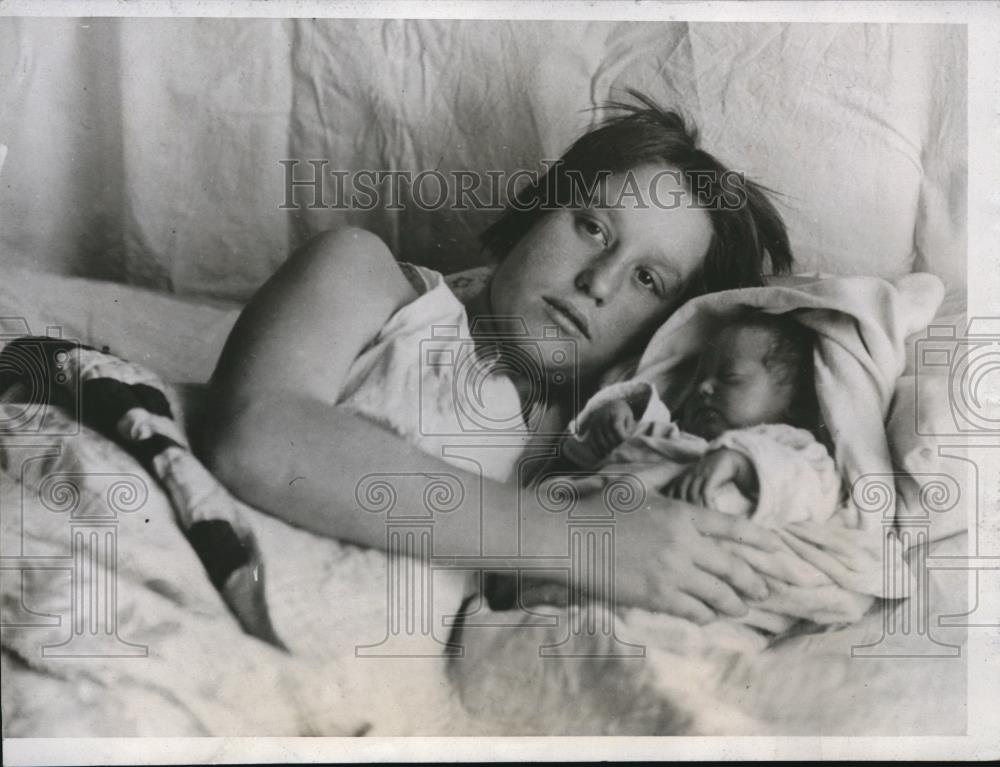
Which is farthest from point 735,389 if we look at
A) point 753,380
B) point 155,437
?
point 155,437

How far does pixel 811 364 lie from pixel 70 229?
3.92 ft

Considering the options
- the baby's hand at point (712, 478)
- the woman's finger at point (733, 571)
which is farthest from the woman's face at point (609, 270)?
the woman's finger at point (733, 571)

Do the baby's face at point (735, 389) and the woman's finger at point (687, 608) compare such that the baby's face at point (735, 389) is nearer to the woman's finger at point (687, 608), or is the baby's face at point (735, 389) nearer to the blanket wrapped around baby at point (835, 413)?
the blanket wrapped around baby at point (835, 413)

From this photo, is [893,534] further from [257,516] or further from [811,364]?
[257,516]

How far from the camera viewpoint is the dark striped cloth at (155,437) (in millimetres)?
1486

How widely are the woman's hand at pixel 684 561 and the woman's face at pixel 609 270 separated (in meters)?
0.25

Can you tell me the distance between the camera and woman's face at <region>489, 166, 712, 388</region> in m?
1.54

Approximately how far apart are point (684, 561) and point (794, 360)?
0.36 metres

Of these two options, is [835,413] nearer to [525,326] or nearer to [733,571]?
[733,571]

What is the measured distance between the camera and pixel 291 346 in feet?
4.92

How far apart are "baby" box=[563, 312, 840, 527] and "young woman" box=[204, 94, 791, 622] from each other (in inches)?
1.6

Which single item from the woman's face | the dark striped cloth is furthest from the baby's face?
the dark striped cloth

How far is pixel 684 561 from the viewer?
1.51 meters

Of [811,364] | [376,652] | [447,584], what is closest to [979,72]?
[811,364]
